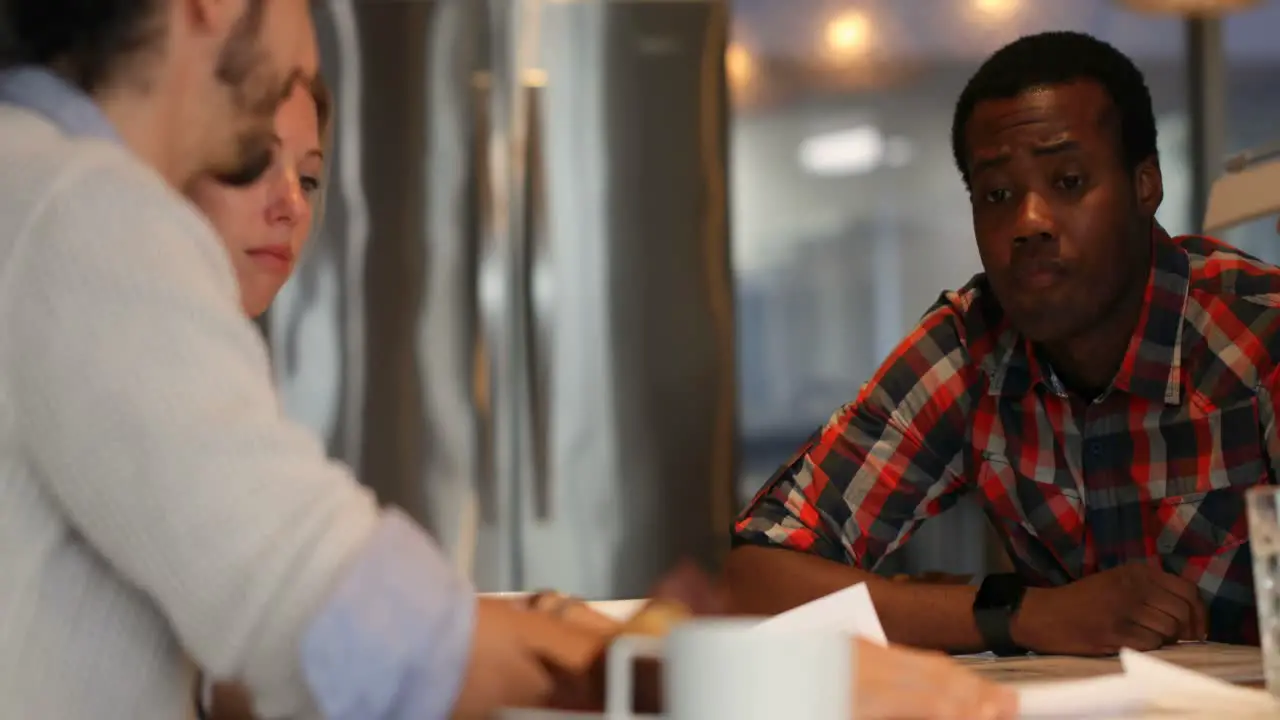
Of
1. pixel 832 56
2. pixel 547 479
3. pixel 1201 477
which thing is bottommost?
pixel 547 479

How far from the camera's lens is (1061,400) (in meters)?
1.69

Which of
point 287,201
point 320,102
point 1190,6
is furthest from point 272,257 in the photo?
point 1190,6

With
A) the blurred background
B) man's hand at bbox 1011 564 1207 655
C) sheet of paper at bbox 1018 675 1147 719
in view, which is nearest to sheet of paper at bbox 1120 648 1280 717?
sheet of paper at bbox 1018 675 1147 719

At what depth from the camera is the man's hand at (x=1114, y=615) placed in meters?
1.37

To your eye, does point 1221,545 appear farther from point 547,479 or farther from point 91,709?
point 547,479

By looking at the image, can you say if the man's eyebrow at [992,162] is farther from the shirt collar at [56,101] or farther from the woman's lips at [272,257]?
the shirt collar at [56,101]

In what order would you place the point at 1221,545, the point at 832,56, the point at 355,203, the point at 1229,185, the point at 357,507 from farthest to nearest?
the point at 832,56 < the point at 355,203 < the point at 1229,185 < the point at 1221,545 < the point at 357,507

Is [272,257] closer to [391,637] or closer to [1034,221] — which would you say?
[391,637]

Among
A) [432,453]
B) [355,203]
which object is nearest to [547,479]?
[432,453]

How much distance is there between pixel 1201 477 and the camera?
1.61m

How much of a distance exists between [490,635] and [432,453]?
7.67 ft

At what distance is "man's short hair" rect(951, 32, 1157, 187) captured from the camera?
170 cm

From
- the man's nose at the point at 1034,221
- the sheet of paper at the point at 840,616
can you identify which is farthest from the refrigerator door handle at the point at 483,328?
the sheet of paper at the point at 840,616

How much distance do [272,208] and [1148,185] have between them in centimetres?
107
